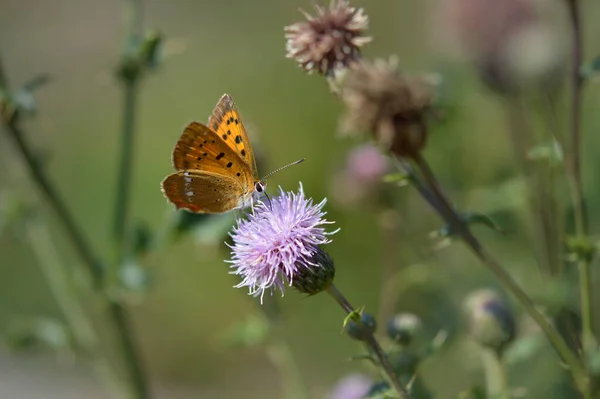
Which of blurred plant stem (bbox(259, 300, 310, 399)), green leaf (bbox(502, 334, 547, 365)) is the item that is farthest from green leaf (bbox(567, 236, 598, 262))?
blurred plant stem (bbox(259, 300, 310, 399))

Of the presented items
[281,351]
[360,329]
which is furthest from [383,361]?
[281,351]

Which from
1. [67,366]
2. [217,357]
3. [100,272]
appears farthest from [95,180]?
[100,272]

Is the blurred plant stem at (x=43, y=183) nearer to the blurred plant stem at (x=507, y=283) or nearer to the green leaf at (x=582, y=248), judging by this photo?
the blurred plant stem at (x=507, y=283)

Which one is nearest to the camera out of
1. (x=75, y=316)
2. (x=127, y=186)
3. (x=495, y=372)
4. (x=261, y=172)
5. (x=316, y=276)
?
(x=316, y=276)

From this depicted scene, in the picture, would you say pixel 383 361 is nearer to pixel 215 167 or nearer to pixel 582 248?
pixel 582 248

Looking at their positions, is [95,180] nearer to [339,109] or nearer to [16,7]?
[339,109]

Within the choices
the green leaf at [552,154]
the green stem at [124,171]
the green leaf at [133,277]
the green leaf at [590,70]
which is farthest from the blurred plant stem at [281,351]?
the green leaf at [590,70]

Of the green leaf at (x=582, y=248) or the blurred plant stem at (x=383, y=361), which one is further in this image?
the green leaf at (x=582, y=248)
